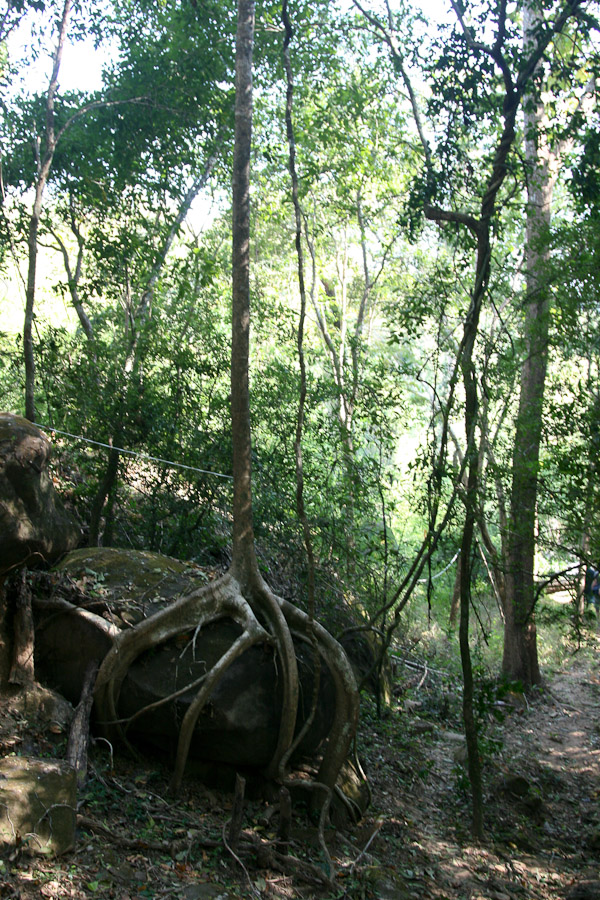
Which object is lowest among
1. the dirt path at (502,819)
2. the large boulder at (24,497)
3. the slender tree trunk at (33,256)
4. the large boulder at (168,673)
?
the dirt path at (502,819)

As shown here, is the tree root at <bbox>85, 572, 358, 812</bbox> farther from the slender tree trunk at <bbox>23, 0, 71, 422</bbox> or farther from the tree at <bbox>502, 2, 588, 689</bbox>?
the slender tree trunk at <bbox>23, 0, 71, 422</bbox>

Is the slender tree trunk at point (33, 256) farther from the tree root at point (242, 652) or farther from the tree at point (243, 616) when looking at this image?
the tree root at point (242, 652)

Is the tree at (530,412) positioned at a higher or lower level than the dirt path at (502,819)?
higher

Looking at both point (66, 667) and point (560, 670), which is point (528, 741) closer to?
point (560, 670)

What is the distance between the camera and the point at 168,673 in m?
5.90

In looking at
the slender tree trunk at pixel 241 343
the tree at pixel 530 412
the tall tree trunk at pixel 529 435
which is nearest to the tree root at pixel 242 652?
the slender tree trunk at pixel 241 343

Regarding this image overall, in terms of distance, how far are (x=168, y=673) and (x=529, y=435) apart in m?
5.27

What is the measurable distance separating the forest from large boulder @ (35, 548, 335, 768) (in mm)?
81

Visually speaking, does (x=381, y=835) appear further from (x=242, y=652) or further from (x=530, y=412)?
(x=530, y=412)

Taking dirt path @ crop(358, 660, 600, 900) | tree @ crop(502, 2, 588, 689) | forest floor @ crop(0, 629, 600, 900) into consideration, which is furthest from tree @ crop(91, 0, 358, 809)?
tree @ crop(502, 2, 588, 689)

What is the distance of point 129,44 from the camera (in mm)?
9289

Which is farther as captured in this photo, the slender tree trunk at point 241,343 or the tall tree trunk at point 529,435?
the tall tree trunk at point 529,435

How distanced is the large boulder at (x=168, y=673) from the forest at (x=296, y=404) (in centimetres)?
8

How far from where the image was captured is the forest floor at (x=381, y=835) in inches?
172
